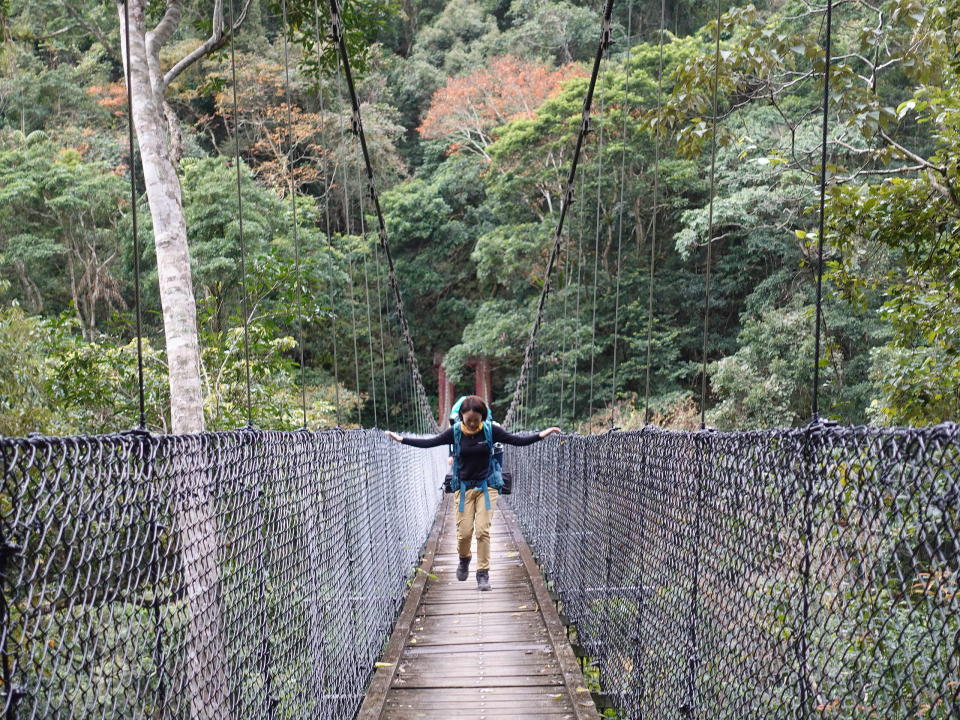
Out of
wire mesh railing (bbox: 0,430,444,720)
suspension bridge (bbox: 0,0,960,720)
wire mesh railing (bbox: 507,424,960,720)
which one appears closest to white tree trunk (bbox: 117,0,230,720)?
suspension bridge (bbox: 0,0,960,720)

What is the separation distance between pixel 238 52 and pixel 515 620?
1321cm

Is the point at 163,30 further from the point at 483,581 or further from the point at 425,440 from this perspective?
the point at 483,581

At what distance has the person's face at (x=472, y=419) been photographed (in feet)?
9.96

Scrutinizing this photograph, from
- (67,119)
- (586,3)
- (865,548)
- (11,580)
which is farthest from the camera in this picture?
(586,3)

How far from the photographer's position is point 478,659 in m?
2.73

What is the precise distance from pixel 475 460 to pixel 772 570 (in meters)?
1.94

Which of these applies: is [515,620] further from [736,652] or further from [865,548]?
[865,548]

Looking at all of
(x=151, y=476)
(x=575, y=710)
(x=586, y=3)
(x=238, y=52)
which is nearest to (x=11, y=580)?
(x=151, y=476)

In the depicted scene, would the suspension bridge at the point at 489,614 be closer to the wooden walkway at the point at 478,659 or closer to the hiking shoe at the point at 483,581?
the wooden walkway at the point at 478,659

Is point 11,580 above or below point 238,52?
below

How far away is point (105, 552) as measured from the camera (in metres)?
0.97

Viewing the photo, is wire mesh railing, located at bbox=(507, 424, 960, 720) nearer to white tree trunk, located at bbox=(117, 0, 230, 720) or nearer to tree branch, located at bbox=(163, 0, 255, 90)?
white tree trunk, located at bbox=(117, 0, 230, 720)

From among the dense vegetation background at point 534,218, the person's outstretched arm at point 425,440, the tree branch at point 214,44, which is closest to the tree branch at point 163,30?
the tree branch at point 214,44

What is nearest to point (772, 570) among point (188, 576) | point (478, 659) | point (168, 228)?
point (188, 576)
